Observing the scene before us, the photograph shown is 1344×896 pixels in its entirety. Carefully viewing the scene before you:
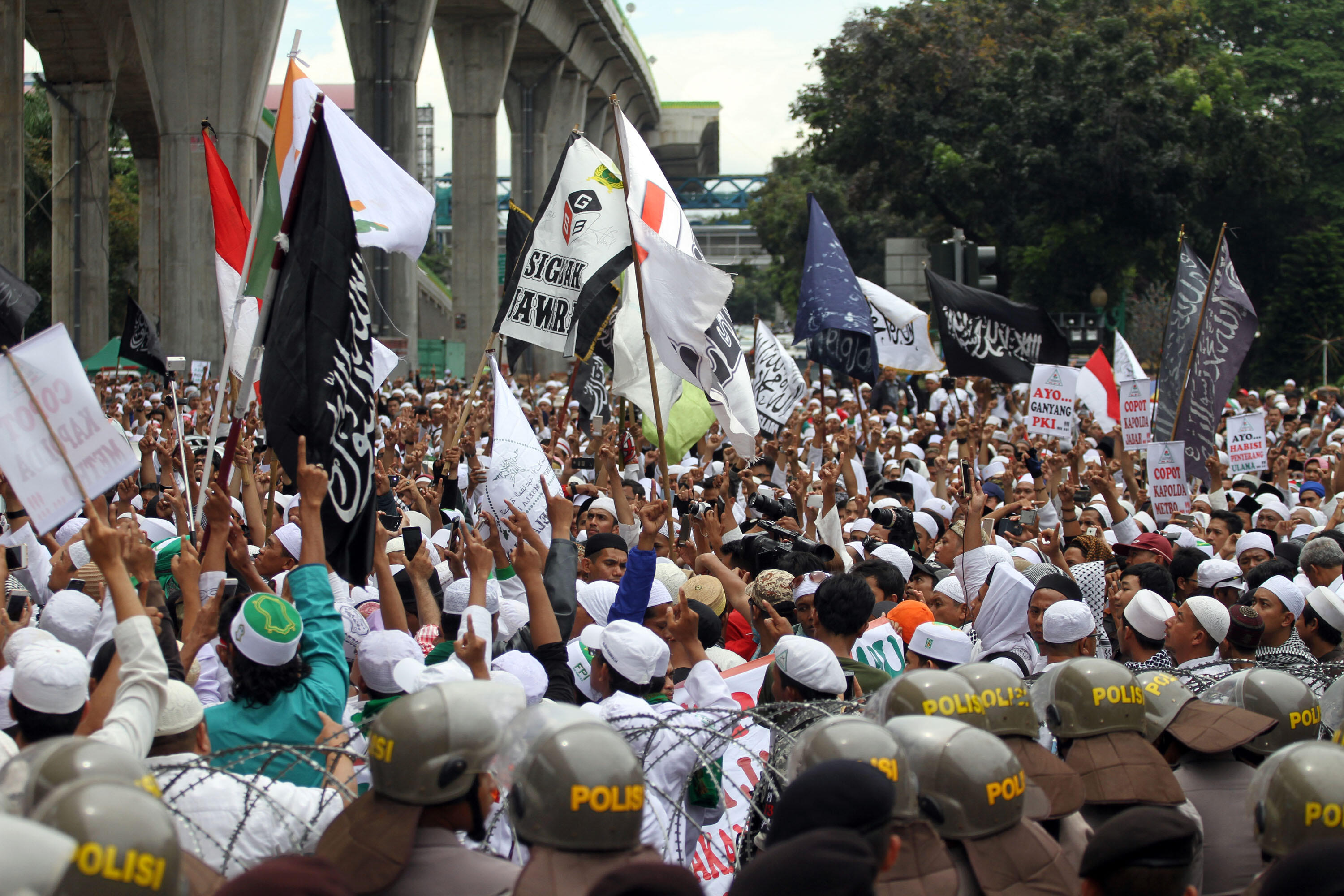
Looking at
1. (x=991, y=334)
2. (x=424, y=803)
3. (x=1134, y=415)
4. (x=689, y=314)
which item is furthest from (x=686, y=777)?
(x=991, y=334)

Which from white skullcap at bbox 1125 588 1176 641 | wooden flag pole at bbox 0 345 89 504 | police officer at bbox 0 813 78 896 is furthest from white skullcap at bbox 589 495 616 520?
police officer at bbox 0 813 78 896

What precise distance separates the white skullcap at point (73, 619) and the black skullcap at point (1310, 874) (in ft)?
13.8

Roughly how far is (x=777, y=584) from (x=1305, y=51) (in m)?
52.2

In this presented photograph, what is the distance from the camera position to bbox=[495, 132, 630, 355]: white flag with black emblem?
9.62m

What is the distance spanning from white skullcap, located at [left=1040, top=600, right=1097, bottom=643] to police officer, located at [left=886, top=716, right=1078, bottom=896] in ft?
8.54

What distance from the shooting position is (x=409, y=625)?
662cm

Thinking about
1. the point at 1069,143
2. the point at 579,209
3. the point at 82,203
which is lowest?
the point at 579,209

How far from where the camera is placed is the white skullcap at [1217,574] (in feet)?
24.4

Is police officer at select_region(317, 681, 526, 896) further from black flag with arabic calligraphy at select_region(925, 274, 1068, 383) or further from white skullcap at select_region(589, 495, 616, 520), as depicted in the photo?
black flag with arabic calligraphy at select_region(925, 274, 1068, 383)

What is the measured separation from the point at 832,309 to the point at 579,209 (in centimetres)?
431

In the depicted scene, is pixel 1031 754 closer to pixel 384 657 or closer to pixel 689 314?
pixel 384 657

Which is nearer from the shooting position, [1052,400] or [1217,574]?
[1217,574]

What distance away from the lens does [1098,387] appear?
699 inches

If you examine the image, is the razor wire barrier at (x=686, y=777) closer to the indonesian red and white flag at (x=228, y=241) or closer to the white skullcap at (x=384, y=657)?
the white skullcap at (x=384, y=657)
